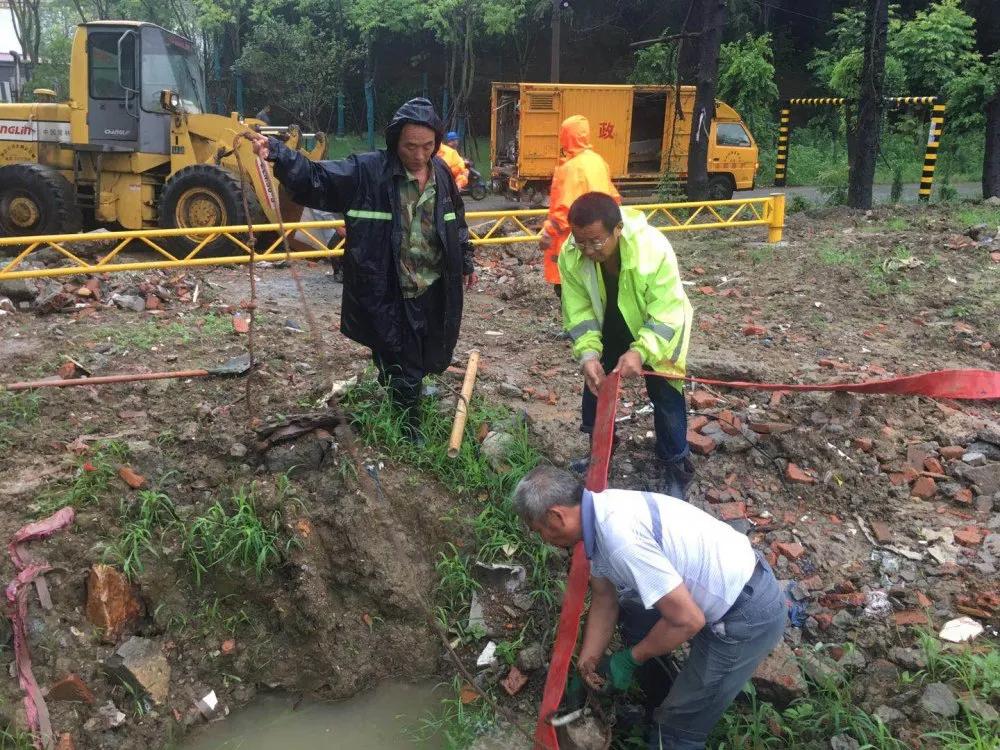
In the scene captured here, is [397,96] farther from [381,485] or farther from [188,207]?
[381,485]

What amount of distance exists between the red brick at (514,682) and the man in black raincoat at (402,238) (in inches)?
57.7

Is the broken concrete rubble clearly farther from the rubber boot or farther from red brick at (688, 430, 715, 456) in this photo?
red brick at (688, 430, 715, 456)

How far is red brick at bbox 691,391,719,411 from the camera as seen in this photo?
464 centimetres

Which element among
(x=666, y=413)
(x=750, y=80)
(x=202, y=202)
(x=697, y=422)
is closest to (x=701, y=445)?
(x=697, y=422)

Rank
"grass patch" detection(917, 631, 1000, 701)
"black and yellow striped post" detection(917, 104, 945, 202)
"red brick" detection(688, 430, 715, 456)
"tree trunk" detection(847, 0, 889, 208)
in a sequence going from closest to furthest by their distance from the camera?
1. "grass patch" detection(917, 631, 1000, 701)
2. "red brick" detection(688, 430, 715, 456)
3. "tree trunk" detection(847, 0, 889, 208)
4. "black and yellow striped post" detection(917, 104, 945, 202)

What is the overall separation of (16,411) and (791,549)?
3.99 m

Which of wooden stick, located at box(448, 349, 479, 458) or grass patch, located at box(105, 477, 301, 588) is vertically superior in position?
wooden stick, located at box(448, 349, 479, 458)

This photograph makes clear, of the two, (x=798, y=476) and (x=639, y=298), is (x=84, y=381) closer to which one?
(x=639, y=298)

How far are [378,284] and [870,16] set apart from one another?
1041 cm

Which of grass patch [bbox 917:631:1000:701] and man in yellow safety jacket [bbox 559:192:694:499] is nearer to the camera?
grass patch [bbox 917:631:1000:701]

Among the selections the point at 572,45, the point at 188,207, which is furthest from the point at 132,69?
the point at 572,45

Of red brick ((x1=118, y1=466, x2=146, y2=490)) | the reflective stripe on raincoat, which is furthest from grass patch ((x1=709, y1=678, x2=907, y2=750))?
red brick ((x1=118, y1=466, x2=146, y2=490))

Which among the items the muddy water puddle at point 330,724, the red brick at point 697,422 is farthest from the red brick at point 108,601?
the red brick at point 697,422

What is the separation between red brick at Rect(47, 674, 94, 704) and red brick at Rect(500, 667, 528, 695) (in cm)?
171
